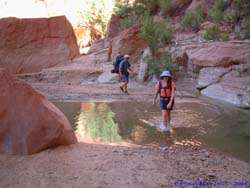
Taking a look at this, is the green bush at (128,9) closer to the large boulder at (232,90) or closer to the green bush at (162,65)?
the green bush at (162,65)

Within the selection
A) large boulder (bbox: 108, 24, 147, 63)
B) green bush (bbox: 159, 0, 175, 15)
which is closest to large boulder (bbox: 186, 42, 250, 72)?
large boulder (bbox: 108, 24, 147, 63)

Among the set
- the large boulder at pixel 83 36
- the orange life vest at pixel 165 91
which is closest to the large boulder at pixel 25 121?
the orange life vest at pixel 165 91

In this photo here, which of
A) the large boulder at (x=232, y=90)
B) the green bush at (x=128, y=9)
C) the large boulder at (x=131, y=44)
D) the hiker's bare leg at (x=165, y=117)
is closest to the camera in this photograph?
the hiker's bare leg at (x=165, y=117)

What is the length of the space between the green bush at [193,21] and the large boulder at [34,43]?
6.19 metres

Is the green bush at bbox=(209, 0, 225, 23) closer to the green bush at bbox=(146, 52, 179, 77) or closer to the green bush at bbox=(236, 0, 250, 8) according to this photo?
the green bush at bbox=(236, 0, 250, 8)

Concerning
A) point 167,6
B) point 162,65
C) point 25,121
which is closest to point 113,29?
point 167,6

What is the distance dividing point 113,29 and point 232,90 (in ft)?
47.8

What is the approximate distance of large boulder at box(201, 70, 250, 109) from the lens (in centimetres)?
1191

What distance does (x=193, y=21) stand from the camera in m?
22.2

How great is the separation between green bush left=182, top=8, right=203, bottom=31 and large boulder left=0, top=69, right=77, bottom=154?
1628 cm

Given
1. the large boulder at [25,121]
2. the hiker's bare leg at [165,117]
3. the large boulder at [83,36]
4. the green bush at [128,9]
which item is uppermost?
the green bush at [128,9]

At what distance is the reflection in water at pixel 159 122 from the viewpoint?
8102 millimetres

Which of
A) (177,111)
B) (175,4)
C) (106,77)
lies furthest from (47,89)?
(175,4)

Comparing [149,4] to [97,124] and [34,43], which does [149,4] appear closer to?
[34,43]
